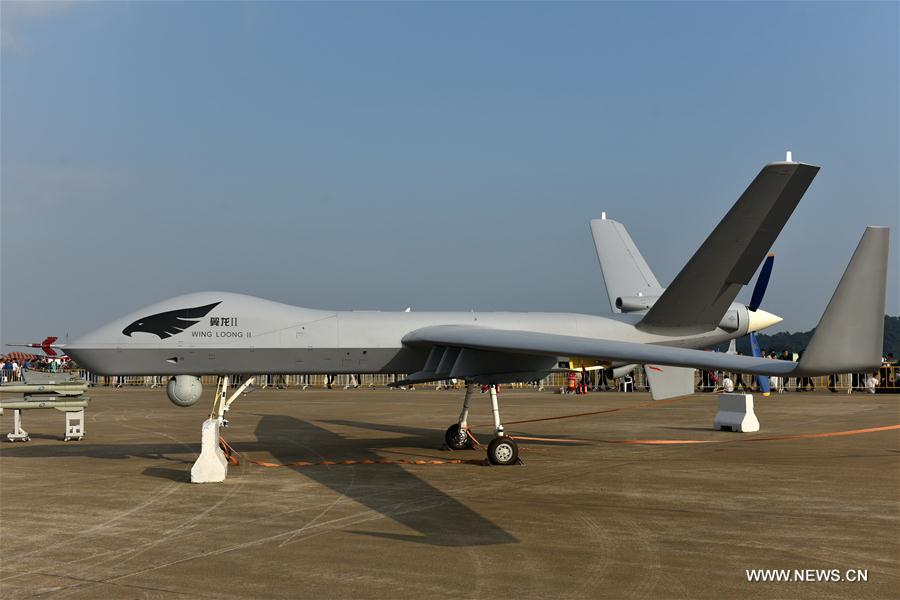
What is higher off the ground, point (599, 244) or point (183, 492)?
point (599, 244)

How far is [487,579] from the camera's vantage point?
Answer: 7219mm

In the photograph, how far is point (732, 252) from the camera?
45.9ft

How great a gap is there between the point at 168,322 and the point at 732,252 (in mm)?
10734

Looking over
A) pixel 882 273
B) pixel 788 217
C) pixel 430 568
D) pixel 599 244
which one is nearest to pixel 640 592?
pixel 430 568

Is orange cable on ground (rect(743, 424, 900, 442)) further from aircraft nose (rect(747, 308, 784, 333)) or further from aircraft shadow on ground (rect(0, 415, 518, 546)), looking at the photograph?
aircraft shadow on ground (rect(0, 415, 518, 546))

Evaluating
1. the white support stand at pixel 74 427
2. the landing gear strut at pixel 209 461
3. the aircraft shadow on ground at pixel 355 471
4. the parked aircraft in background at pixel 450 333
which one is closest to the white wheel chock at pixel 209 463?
the landing gear strut at pixel 209 461

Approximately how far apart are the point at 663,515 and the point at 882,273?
13.5 feet

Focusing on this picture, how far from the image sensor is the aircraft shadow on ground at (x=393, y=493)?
9.02 metres

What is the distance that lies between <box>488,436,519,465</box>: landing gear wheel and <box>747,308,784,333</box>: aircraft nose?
5965 mm

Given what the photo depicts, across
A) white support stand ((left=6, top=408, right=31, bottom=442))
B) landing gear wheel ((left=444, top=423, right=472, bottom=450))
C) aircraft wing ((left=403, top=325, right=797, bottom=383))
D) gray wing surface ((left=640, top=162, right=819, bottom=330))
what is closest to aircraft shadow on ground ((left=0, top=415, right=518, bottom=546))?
white support stand ((left=6, top=408, right=31, bottom=442))

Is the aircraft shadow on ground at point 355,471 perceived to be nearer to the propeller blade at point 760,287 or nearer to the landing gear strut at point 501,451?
the landing gear strut at point 501,451

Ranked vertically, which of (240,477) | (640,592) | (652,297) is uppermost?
(652,297)

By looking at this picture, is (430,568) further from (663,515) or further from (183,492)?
(183,492)

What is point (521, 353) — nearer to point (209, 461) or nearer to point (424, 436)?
point (209, 461)
